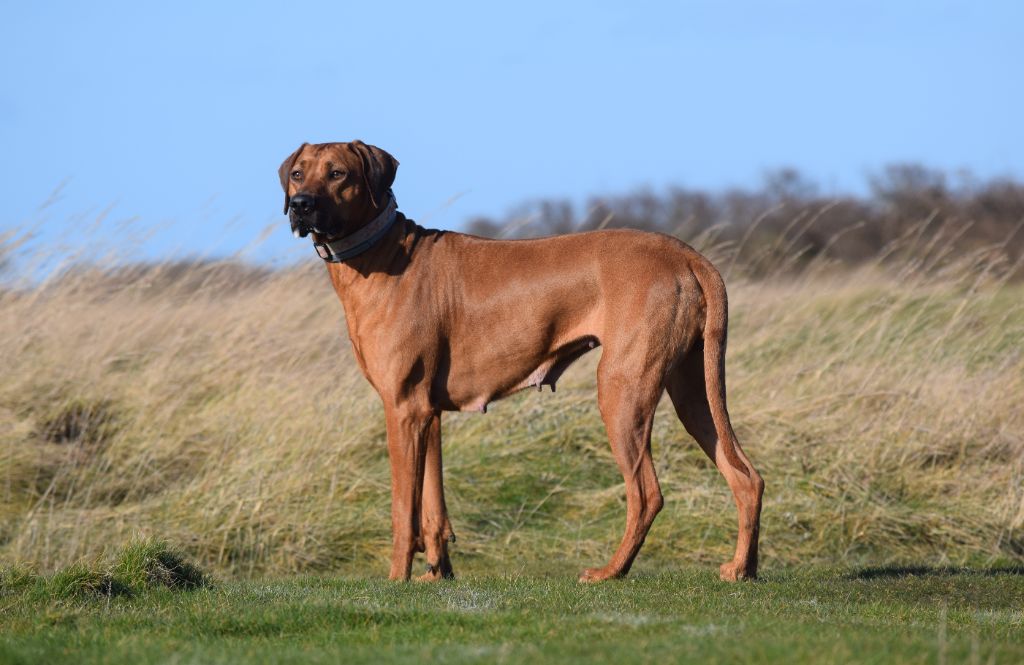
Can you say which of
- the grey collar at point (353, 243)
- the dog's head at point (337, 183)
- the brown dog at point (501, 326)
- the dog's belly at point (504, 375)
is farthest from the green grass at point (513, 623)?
the dog's head at point (337, 183)

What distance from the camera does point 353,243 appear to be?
22.4ft

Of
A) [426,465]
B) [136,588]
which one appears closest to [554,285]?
[426,465]

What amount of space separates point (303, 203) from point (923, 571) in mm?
4123

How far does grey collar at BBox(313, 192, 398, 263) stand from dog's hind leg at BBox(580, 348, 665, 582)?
51.4 inches

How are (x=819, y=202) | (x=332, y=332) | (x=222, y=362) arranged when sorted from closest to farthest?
(x=222, y=362) → (x=332, y=332) → (x=819, y=202)

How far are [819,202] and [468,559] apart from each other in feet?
73.9

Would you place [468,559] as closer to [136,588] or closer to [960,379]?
[136,588]

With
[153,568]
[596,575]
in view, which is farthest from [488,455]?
[153,568]

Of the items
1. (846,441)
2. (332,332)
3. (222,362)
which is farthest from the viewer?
(332,332)

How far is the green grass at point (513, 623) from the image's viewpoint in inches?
175

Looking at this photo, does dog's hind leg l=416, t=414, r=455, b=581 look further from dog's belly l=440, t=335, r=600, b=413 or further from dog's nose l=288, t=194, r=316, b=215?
dog's nose l=288, t=194, r=316, b=215

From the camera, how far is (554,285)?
22.1 ft

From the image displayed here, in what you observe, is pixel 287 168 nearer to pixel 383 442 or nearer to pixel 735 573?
pixel 735 573

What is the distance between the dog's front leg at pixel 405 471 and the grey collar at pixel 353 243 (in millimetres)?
816
